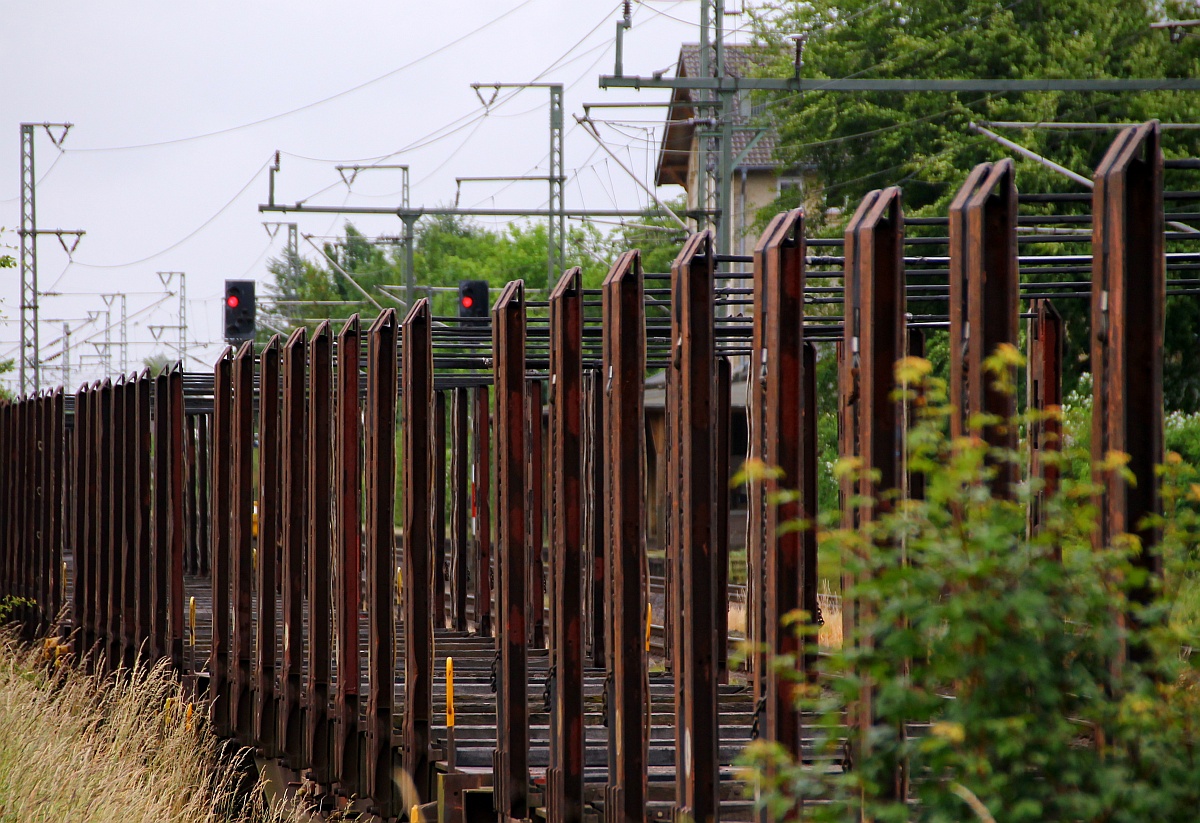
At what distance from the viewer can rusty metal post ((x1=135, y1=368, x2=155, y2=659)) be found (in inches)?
500

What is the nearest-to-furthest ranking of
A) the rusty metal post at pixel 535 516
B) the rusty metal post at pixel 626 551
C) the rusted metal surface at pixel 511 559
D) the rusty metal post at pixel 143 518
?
the rusty metal post at pixel 626 551 < the rusted metal surface at pixel 511 559 < the rusty metal post at pixel 535 516 < the rusty metal post at pixel 143 518

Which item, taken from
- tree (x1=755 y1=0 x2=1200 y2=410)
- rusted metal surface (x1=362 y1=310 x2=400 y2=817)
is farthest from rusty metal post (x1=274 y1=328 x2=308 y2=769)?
tree (x1=755 y1=0 x2=1200 y2=410)

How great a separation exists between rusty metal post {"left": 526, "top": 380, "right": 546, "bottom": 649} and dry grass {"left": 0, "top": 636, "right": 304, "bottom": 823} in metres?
2.28

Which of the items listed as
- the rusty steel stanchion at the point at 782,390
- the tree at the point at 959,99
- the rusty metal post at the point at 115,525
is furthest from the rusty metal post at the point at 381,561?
the tree at the point at 959,99

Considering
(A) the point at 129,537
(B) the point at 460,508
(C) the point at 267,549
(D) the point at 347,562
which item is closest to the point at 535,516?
(D) the point at 347,562

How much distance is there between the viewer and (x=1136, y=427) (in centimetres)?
407

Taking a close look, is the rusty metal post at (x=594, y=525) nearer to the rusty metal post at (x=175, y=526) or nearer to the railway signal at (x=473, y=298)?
the rusty metal post at (x=175, y=526)

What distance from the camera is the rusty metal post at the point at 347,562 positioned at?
8.43 metres

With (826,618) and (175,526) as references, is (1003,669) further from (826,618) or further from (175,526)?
(826,618)

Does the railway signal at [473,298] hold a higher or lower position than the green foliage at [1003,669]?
higher

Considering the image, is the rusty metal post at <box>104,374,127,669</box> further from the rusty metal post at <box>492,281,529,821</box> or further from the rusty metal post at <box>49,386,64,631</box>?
the rusty metal post at <box>492,281,529,821</box>

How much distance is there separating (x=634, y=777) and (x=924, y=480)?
4.58 m

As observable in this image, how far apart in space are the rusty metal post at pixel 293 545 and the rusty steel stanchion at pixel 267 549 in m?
0.15

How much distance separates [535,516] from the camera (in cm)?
853
